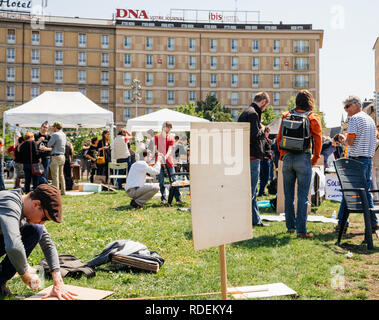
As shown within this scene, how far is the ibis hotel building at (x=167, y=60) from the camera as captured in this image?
A: 6344 centimetres

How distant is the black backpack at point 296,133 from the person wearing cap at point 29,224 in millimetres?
3482

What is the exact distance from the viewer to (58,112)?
47.7 ft

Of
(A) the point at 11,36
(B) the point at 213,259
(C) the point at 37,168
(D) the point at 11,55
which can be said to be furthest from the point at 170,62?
(B) the point at 213,259

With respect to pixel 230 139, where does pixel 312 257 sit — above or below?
below

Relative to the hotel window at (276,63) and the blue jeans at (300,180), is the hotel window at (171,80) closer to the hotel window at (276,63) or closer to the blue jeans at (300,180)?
the hotel window at (276,63)

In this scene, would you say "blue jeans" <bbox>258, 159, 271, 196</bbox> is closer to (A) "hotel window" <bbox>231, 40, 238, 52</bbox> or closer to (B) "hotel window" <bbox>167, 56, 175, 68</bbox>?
(B) "hotel window" <bbox>167, 56, 175, 68</bbox>

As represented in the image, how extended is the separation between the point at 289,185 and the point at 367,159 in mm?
1361

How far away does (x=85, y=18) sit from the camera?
66688 mm

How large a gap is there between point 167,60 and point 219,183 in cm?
6462

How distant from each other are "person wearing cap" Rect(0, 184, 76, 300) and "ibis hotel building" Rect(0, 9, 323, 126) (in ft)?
202

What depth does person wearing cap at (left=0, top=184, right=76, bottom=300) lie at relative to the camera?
115 inches
